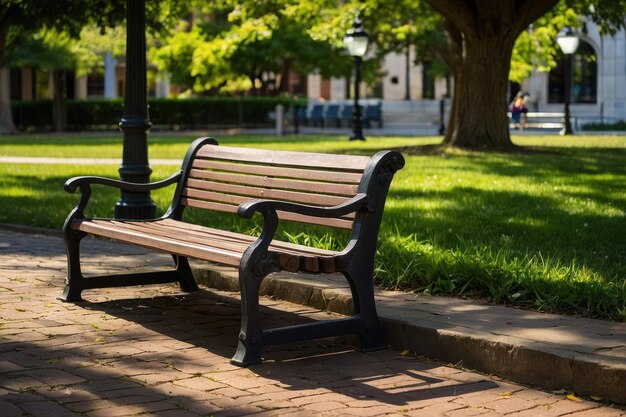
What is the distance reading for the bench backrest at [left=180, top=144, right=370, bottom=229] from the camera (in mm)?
6465

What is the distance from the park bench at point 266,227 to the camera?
583 cm

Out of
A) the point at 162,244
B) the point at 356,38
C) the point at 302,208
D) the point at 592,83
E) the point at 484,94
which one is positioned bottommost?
the point at 162,244

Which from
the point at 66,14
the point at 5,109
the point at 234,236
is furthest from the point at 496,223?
the point at 5,109

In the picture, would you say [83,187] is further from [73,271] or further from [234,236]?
[234,236]

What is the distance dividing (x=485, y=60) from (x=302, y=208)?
15411 millimetres

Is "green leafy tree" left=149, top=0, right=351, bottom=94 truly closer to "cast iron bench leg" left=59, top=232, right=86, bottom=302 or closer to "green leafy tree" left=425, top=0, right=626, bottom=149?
"green leafy tree" left=425, top=0, right=626, bottom=149

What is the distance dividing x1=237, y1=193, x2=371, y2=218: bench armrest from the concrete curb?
2.17 ft

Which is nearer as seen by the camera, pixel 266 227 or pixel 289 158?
pixel 266 227

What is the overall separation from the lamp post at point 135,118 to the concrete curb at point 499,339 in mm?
3102

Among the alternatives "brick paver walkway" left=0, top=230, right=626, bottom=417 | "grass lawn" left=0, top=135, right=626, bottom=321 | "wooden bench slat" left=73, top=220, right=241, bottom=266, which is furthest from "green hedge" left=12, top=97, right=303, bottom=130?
"brick paver walkway" left=0, top=230, right=626, bottom=417

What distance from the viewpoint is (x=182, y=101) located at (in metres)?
48.0

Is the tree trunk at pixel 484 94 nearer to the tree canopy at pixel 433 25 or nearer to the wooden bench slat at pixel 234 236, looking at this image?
the tree canopy at pixel 433 25

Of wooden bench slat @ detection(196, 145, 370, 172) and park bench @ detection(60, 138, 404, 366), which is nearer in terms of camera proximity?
park bench @ detection(60, 138, 404, 366)

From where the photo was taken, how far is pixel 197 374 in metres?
5.66
